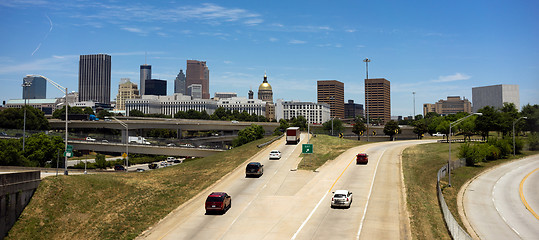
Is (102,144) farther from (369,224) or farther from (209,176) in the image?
(369,224)

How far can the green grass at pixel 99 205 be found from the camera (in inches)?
1183

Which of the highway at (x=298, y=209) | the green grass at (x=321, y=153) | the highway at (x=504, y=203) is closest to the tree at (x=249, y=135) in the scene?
the green grass at (x=321, y=153)

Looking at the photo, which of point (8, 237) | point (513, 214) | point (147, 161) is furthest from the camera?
point (147, 161)

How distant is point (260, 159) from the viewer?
2426 inches

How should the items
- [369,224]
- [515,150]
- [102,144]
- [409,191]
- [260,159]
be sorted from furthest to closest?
[102,144], [515,150], [260,159], [409,191], [369,224]

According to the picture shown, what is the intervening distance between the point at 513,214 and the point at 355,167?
20.9 meters

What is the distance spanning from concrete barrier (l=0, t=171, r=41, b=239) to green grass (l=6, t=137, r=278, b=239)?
1.57 ft

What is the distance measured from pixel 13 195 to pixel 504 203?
47467 mm

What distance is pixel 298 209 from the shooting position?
3662 centimetres

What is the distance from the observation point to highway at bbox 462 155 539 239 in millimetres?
34406

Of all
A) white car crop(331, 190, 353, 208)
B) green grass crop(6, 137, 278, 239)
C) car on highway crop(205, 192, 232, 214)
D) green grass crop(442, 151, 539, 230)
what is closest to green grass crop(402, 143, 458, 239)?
green grass crop(442, 151, 539, 230)

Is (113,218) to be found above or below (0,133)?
below

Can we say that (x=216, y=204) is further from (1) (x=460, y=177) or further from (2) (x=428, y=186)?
(1) (x=460, y=177)

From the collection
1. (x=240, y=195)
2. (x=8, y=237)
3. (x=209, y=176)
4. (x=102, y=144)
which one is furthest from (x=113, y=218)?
(x=102, y=144)
